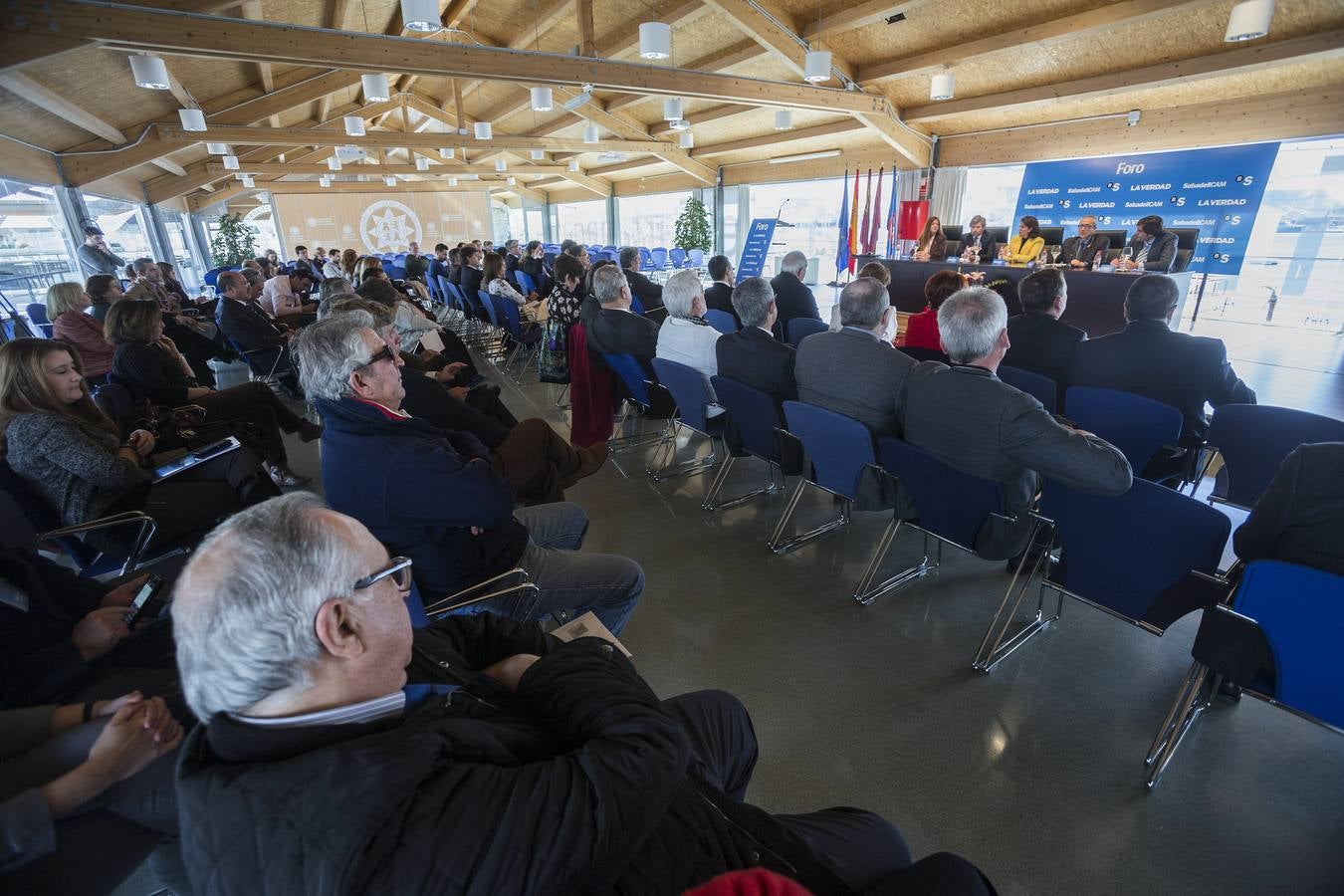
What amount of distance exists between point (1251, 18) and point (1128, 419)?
4577mm

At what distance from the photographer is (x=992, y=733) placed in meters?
2.00

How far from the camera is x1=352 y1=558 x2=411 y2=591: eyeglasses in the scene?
851 millimetres

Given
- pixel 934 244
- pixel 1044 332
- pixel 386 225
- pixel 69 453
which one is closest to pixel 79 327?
pixel 69 453

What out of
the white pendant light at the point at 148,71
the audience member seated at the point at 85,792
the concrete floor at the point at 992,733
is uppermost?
the white pendant light at the point at 148,71

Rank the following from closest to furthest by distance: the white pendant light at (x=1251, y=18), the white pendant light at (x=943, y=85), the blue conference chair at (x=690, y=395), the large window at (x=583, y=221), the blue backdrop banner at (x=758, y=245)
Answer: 1. the blue conference chair at (x=690, y=395)
2. the white pendant light at (x=1251, y=18)
3. the white pendant light at (x=943, y=85)
4. the blue backdrop banner at (x=758, y=245)
5. the large window at (x=583, y=221)

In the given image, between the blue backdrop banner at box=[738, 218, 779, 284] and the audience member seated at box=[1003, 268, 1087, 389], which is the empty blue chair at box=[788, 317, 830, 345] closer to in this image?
the audience member seated at box=[1003, 268, 1087, 389]

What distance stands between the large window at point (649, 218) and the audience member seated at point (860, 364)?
17555mm

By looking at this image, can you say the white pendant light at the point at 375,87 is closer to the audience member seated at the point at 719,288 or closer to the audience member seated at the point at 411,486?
the audience member seated at the point at 719,288

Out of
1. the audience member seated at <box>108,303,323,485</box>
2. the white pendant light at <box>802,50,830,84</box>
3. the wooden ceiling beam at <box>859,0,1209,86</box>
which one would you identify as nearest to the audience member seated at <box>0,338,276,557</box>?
the audience member seated at <box>108,303,323,485</box>

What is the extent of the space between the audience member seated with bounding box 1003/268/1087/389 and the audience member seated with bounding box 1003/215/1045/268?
447 cm

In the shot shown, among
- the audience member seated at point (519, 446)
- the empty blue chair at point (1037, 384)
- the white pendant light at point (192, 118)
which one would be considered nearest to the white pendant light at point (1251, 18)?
the empty blue chair at point (1037, 384)

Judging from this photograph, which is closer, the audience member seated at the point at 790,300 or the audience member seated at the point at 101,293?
the audience member seated at the point at 101,293

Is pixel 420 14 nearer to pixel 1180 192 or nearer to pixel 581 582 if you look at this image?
pixel 581 582

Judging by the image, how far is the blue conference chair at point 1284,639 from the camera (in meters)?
1.41
